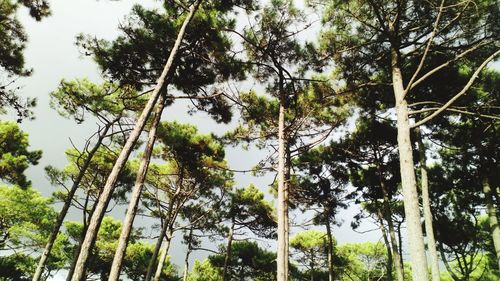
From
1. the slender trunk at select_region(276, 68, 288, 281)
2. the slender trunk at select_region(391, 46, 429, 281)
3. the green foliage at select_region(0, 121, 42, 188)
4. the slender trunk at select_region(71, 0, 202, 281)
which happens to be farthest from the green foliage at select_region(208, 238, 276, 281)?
the slender trunk at select_region(391, 46, 429, 281)

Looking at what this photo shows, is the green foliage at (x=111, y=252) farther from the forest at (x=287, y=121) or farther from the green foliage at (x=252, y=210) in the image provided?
the green foliage at (x=252, y=210)

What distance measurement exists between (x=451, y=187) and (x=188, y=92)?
1166 cm

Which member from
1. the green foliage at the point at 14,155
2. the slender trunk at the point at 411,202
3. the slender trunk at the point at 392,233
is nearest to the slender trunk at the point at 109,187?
the slender trunk at the point at 411,202

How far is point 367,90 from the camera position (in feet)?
30.6

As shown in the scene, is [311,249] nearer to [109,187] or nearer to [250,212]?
[250,212]

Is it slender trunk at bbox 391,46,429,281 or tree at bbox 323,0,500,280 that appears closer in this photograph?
slender trunk at bbox 391,46,429,281

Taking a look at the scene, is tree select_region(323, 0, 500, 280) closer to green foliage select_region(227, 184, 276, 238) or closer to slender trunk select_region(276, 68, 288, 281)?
slender trunk select_region(276, 68, 288, 281)

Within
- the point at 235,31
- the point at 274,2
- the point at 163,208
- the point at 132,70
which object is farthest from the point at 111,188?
the point at 163,208

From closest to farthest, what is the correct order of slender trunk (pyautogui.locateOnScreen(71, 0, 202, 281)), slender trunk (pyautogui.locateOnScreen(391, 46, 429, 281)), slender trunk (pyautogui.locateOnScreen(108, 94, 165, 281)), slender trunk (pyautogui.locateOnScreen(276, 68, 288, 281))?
slender trunk (pyautogui.locateOnScreen(391, 46, 429, 281)) < slender trunk (pyautogui.locateOnScreen(71, 0, 202, 281)) < slender trunk (pyautogui.locateOnScreen(108, 94, 165, 281)) < slender trunk (pyautogui.locateOnScreen(276, 68, 288, 281))

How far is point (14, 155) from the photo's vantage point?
1493 centimetres

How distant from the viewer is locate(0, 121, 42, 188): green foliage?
14312 millimetres

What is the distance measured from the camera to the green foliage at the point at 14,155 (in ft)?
47.0

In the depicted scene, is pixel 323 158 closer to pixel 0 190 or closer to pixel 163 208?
pixel 163 208

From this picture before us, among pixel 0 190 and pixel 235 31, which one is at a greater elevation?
pixel 235 31
